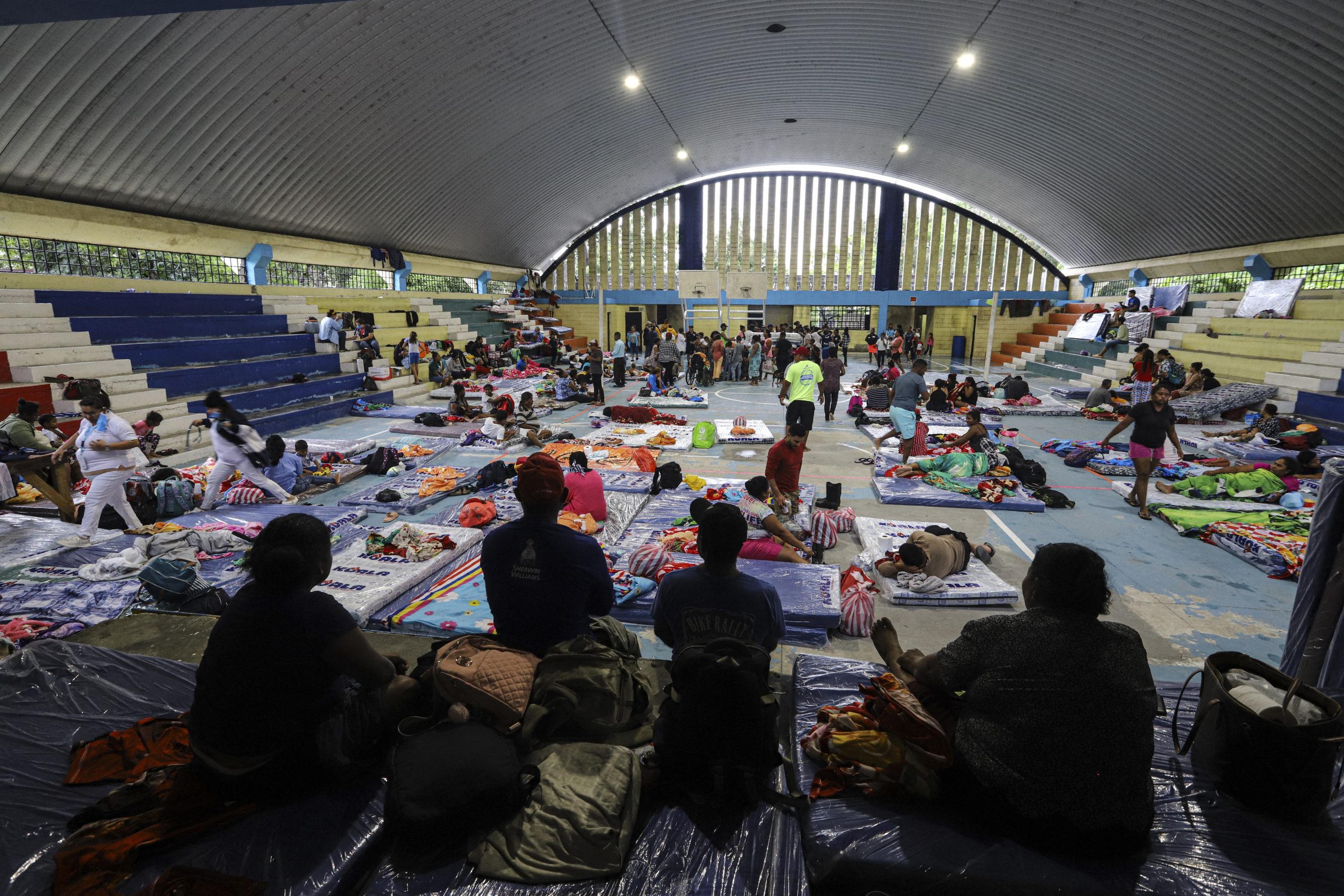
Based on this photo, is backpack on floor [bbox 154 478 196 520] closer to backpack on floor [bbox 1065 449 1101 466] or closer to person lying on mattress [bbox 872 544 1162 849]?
person lying on mattress [bbox 872 544 1162 849]

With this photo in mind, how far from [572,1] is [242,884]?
17.0 metres

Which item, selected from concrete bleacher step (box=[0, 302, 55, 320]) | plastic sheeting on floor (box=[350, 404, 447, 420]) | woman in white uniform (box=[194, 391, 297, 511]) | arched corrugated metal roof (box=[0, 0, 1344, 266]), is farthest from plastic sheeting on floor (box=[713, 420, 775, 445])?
concrete bleacher step (box=[0, 302, 55, 320])

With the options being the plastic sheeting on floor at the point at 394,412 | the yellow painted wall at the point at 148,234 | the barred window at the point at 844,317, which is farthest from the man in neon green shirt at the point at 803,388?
the barred window at the point at 844,317

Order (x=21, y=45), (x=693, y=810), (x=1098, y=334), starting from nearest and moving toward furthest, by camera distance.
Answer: (x=693, y=810)
(x=21, y=45)
(x=1098, y=334)

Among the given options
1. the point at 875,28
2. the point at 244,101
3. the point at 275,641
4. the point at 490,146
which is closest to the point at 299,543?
the point at 275,641

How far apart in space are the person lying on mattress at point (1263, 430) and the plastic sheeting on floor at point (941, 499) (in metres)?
6.48

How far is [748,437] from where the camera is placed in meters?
12.3

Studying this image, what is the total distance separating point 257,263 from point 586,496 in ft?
53.7

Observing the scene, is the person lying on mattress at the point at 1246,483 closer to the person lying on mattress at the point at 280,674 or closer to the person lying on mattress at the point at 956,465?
the person lying on mattress at the point at 956,465

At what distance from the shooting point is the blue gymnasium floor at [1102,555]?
16.2ft

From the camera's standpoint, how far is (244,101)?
1386 cm

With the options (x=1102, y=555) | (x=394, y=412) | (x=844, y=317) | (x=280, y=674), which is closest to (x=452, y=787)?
(x=280, y=674)

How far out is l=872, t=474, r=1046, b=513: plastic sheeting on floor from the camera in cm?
817

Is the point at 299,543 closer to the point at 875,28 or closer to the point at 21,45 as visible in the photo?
the point at 21,45
